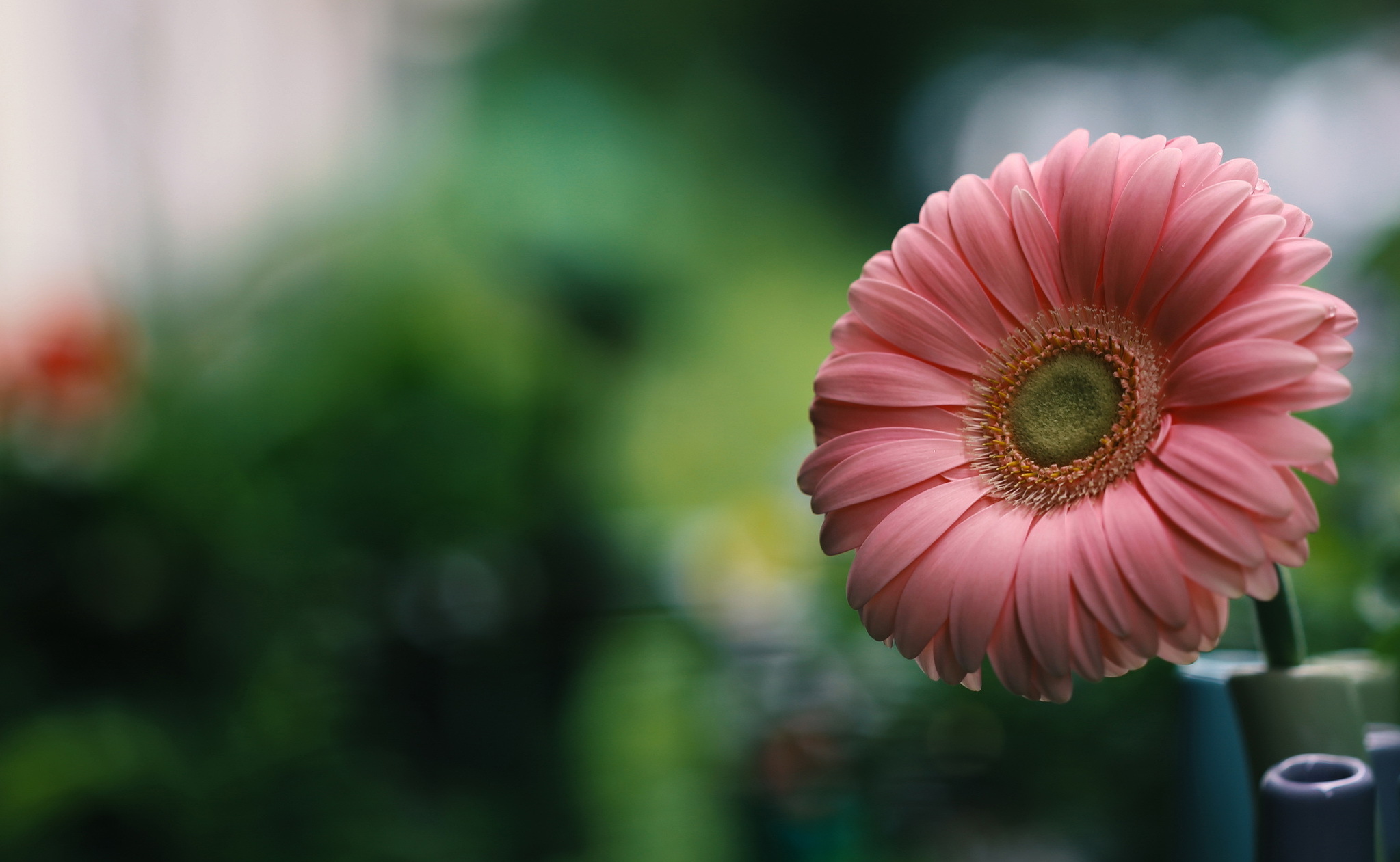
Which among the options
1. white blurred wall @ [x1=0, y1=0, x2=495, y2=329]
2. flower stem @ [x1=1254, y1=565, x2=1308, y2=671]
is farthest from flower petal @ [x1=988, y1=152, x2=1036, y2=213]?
white blurred wall @ [x1=0, y1=0, x2=495, y2=329]

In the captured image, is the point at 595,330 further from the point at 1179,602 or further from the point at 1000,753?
the point at 1179,602

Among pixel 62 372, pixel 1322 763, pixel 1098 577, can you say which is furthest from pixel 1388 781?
pixel 62 372

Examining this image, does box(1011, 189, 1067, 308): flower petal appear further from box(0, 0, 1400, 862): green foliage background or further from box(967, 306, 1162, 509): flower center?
box(0, 0, 1400, 862): green foliage background

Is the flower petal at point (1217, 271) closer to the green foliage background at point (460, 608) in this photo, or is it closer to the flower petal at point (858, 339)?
the flower petal at point (858, 339)

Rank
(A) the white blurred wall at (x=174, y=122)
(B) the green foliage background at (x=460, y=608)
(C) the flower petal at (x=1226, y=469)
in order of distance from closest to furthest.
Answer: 1. (C) the flower petal at (x=1226, y=469)
2. (B) the green foliage background at (x=460, y=608)
3. (A) the white blurred wall at (x=174, y=122)

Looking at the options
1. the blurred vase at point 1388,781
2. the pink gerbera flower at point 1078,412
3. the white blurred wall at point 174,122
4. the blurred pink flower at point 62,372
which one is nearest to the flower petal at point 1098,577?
the pink gerbera flower at point 1078,412

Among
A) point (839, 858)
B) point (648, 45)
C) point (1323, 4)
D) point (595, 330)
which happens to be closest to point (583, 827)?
point (839, 858)

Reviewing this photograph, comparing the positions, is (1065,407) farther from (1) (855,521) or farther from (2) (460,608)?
(2) (460,608)
